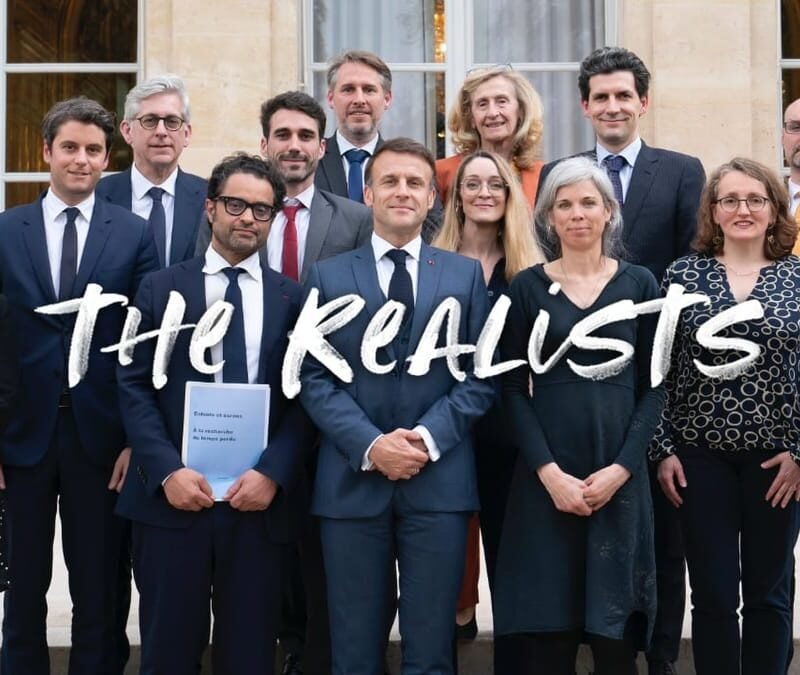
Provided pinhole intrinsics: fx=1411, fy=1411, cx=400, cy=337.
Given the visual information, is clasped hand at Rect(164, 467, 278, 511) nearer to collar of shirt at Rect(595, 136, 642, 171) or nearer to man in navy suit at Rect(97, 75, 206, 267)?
man in navy suit at Rect(97, 75, 206, 267)

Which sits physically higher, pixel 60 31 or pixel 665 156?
pixel 60 31

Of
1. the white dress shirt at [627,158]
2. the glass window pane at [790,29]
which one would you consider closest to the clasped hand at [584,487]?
the white dress shirt at [627,158]

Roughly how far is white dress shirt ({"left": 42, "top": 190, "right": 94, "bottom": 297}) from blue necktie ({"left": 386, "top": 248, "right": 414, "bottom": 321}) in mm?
1153

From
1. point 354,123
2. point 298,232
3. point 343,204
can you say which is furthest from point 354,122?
point 298,232

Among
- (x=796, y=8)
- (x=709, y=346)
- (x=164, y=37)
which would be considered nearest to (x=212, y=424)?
(x=709, y=346)

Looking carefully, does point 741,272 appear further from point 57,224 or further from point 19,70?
point 19,70

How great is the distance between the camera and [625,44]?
8.27m

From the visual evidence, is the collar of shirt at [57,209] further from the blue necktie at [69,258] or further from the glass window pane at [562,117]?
the glass window pane at [562,117]

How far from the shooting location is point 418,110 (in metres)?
8.58

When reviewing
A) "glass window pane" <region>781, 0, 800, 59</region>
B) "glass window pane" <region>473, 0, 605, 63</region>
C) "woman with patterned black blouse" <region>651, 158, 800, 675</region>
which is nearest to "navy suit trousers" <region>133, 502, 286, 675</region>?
"woman with patterned black blouse" <region>651, 158, 800, 675</region>

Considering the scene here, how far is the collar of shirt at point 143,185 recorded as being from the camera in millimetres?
5629

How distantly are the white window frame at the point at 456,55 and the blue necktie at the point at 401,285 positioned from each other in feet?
12.3

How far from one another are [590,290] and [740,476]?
31.9 inches

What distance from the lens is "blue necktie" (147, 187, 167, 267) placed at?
550 cm
